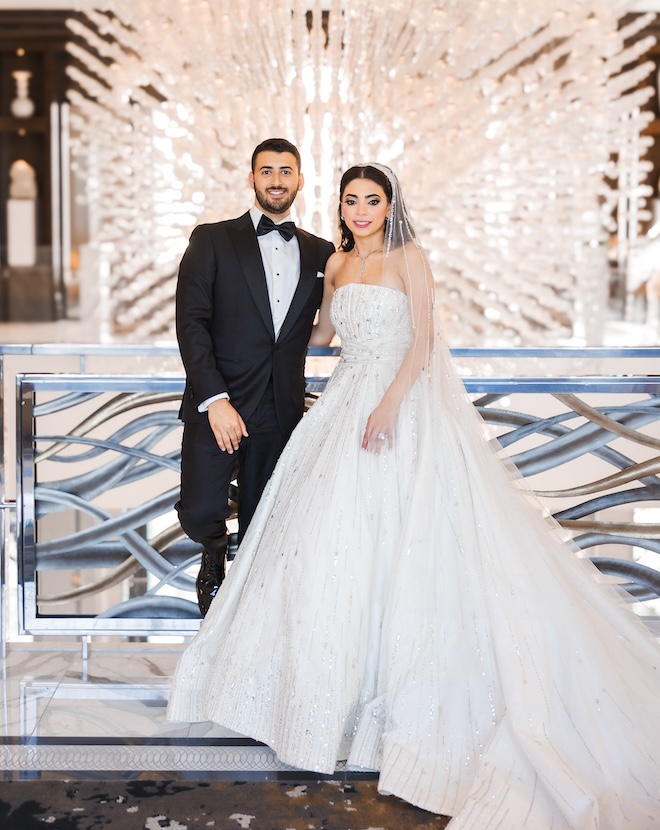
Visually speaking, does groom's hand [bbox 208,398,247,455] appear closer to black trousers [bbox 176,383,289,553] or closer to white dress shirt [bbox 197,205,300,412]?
black trousers [bbox 176,383,289,553]

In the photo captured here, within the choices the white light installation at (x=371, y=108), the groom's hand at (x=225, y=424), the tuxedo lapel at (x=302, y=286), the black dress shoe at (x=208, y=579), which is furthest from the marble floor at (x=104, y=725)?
the white light installation at (x=371, y=108)

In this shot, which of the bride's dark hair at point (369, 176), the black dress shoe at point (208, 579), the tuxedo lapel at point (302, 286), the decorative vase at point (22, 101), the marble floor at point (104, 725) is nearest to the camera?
the marble floor at point (104, 725)

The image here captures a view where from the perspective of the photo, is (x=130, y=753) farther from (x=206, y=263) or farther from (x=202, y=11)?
(x=202, y=11)

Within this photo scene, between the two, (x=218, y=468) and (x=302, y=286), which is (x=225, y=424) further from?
(x=302, y=286)

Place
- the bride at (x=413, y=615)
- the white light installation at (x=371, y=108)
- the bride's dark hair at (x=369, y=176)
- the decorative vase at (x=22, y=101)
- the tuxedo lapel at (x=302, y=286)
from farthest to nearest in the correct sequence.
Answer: the decorative vase at (x=22, y=101), the white light installation at (x=371, y=108), the tuxedo lapel at (x=302, y=286), the bride's dark hair at (x=369, y=176), the bride at (x=413, y=615)

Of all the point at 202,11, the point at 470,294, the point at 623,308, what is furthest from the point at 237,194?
the point at 623,308

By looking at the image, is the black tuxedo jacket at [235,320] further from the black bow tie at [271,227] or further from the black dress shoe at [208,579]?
the black dress shoe at [208,579]

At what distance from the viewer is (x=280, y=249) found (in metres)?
2.08

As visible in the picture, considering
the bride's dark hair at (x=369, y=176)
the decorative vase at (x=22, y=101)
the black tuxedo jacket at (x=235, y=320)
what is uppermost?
the decorative vase at (x=22, y=101)

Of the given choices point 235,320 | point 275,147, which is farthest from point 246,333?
point 275,147

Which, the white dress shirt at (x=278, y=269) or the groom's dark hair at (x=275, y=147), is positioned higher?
the groom's dark hair at (x=275, y=147)

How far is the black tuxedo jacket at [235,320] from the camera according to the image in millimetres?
2006

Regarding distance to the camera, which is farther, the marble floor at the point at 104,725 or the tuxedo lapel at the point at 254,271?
the tuxedo lapel at the point at 254,271

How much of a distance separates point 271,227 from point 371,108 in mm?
1711
